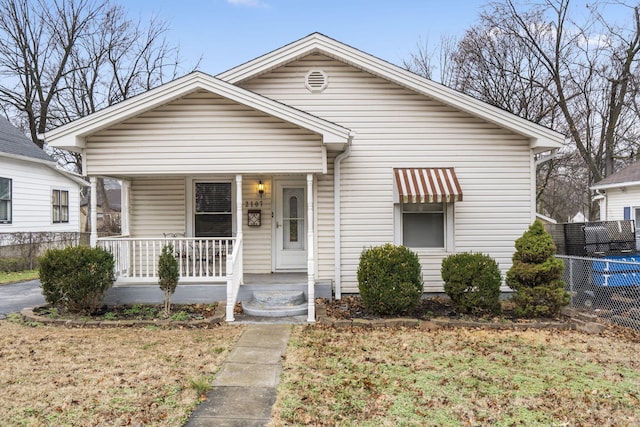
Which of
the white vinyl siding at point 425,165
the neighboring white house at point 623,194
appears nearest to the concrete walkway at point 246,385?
the white vinyl siding at point 425,165

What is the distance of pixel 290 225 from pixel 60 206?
45.0 feet

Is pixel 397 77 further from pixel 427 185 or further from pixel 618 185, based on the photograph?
pixel 618 185

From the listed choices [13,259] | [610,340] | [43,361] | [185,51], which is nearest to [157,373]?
[43,361]

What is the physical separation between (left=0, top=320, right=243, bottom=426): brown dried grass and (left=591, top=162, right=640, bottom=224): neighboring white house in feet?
54.4

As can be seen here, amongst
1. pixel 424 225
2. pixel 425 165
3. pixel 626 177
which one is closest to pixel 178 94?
pixel 425 165

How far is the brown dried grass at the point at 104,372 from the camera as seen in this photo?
3967 mm

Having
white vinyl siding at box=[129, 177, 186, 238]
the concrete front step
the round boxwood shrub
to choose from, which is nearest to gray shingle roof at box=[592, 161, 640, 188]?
the round boxwood shrub

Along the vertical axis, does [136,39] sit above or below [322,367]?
above

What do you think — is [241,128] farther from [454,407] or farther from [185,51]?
[185,51]

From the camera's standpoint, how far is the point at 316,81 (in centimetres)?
935

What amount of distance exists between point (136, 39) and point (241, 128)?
21.6 meters

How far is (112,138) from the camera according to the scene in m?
8.02

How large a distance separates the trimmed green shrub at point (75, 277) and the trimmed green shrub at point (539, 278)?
7.45 meters

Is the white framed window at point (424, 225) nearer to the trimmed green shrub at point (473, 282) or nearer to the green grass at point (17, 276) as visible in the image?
the trimmed green shrub at point (473, 282)
